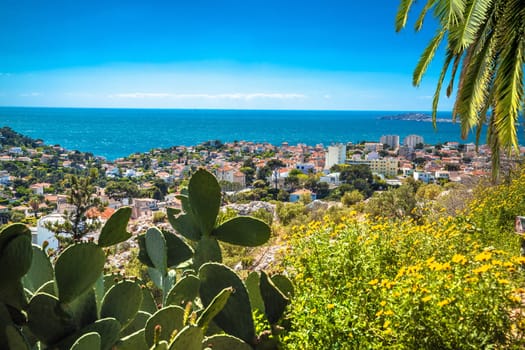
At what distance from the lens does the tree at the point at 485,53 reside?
3.63 metres

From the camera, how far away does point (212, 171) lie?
26031 mm

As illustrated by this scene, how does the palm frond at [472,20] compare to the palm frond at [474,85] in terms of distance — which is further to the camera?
the palm frond at [474,85]

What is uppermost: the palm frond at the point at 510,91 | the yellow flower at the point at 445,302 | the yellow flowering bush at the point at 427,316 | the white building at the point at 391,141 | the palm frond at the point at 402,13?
the palm frond at the point at 402,13

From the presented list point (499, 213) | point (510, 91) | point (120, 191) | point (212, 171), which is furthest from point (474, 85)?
point (120, 191)

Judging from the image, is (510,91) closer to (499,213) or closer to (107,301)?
(499,213)

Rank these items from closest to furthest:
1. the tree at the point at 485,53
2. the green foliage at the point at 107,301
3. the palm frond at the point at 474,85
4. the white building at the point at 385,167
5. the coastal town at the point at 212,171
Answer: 1. the green foliage at the point at 107,301
2. the tree at the point at 485,53
3. the palm frond at the point at 474,85
4. the coastal town at the point at 212,171
5. the white building at the point at 385,167

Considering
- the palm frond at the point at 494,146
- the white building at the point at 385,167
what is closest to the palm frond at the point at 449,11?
the palm frond at the point at 494,146

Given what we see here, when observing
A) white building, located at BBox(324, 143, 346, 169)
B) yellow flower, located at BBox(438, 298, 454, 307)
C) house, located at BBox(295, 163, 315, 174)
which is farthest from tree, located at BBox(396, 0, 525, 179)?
white building, located at BBox(324, 143, 346, 169)

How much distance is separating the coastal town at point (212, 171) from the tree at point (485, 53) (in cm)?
1423

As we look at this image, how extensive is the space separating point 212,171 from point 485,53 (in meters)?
22.5

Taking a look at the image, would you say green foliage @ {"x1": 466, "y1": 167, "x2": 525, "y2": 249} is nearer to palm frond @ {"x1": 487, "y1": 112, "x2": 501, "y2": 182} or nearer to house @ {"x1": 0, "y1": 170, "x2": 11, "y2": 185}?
palm frond @ {"x1": 487, "y1": 112, "x2": 501, "y2": 182}

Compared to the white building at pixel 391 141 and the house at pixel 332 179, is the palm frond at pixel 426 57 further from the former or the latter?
the white building at pixel 391 141

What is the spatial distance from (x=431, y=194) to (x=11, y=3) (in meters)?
66.9

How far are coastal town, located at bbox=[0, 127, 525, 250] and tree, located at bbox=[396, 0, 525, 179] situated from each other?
1423cm
